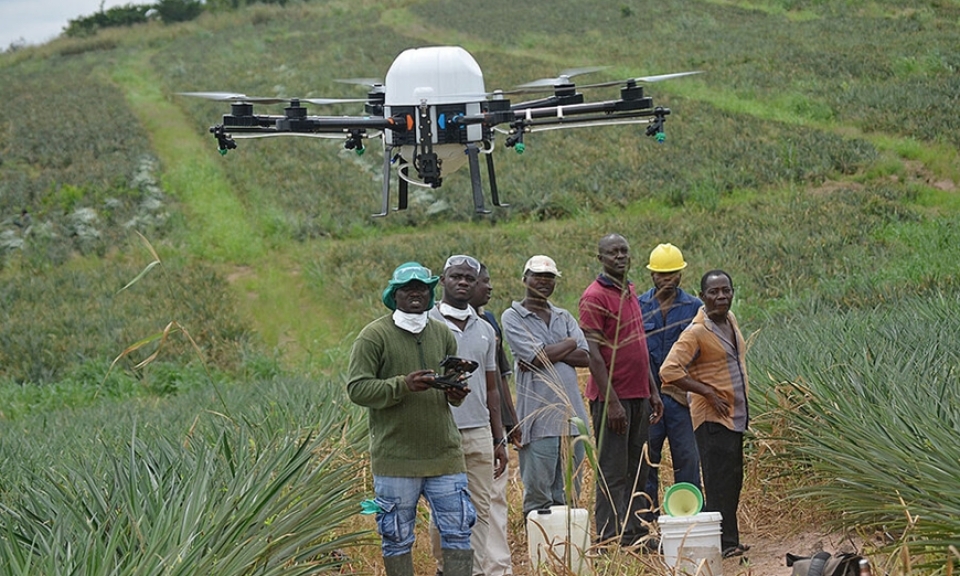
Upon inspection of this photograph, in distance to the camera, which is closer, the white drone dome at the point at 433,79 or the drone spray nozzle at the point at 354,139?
the white drone dome at the point at 433,79

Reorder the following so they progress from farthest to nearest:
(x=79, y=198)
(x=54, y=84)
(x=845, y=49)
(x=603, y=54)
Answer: (x=54, y=84) → (x=603, y=54) → (x=845, y=49) → (x=79, y=198)

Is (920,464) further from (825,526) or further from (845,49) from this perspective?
(845,49)

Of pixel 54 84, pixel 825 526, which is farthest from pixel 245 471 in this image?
pixel 54 84

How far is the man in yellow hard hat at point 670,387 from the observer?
8023mm

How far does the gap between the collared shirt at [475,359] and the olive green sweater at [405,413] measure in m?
0.54

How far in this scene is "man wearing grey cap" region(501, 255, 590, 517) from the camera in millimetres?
7531

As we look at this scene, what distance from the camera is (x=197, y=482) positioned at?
224 inches

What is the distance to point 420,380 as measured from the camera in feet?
19.4

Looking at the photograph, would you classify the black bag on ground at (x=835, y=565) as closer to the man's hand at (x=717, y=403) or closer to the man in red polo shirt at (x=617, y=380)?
the man's hand at (x=717, y=403)

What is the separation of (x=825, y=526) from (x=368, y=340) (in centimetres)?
288

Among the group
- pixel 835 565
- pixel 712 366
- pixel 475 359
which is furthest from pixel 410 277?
pixel 835 565

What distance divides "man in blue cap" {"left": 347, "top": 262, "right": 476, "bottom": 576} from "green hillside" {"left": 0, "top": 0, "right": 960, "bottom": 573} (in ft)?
7.11

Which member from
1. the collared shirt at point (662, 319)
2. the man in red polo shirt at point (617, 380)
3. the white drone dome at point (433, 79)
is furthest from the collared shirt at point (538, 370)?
the white drone dome at point (433, 79)

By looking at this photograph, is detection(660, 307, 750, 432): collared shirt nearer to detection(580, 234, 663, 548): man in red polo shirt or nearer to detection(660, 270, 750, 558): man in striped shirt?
detection(660, 270, 750, 558): man in striped shirt
